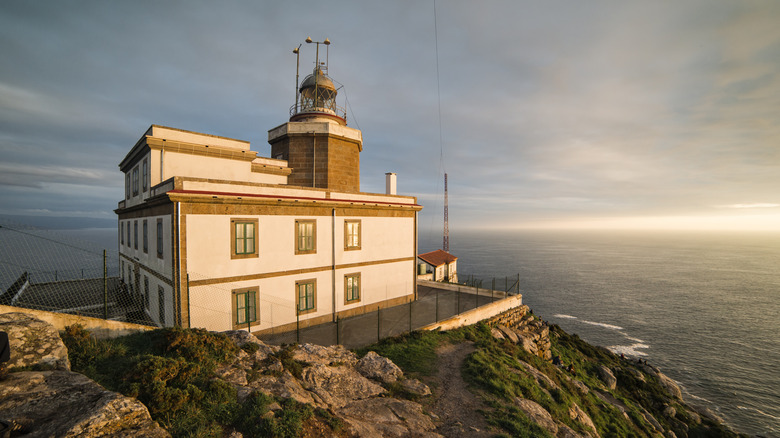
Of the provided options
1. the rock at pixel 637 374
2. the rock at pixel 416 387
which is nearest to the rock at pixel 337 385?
the rock at pixel 416 387

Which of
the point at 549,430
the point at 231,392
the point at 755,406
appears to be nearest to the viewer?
the point at 231,392

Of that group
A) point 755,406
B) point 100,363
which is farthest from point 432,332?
point 755,406

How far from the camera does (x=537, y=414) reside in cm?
1094

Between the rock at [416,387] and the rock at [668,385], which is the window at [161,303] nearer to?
the rock at [416,387]

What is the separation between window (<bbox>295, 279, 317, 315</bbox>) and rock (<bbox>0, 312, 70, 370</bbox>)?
10.9 m

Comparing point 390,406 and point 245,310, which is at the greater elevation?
point 245,310

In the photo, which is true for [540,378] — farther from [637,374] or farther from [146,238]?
[146,238]

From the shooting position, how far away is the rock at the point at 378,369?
444 inches

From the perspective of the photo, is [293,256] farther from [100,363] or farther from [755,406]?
[755,406]

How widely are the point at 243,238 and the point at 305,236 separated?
344cm

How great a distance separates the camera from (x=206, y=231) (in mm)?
14727

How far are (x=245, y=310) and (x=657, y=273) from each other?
12742cm

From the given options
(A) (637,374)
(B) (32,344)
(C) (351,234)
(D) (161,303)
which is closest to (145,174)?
(D) (161,303)

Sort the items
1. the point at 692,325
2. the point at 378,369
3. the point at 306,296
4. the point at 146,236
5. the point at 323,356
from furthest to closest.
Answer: the point at 692,325, the point at 306,296, the point at 146,236, the point at 323,356, the point at 378,369
